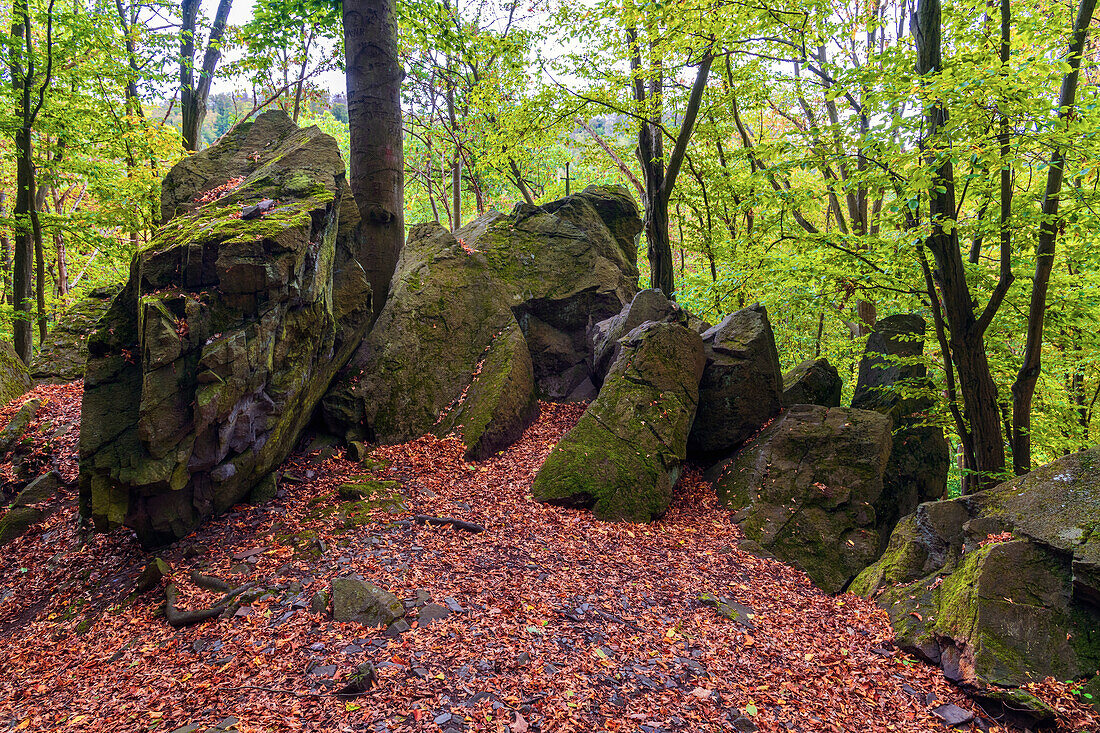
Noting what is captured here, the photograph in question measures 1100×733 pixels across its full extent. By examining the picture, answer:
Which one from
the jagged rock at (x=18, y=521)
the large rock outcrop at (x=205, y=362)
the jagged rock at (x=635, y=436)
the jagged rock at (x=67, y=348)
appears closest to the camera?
the large rock outcrop at (x=205, y=362)

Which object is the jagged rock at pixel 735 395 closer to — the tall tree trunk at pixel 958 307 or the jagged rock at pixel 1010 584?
the tall tree trunk at pixel 958 307

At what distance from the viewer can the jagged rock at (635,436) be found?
750cm

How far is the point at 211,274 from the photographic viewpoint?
5645 millimetres

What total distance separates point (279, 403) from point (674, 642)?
4893 millimetres

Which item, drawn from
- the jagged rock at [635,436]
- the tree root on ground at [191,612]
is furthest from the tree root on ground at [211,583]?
the jagged rock at [635,436]

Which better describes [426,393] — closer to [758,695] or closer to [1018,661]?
[758,695]

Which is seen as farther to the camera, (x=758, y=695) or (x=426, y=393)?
(x=426, y=393)

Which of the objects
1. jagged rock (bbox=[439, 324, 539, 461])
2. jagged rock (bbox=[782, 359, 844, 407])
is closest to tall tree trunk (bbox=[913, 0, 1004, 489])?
jagged rock (bbox=[782, 359, 844, 407])

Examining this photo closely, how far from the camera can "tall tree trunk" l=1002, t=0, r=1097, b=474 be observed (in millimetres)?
6484

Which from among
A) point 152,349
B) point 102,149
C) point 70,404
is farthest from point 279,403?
point 102,149

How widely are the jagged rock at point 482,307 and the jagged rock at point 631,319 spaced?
1006mm

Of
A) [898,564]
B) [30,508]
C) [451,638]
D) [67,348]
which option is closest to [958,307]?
[898,564]

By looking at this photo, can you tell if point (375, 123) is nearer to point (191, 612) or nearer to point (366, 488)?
point (366, 488)

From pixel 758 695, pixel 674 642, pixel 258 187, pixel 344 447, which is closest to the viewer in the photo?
pixel 758 695
